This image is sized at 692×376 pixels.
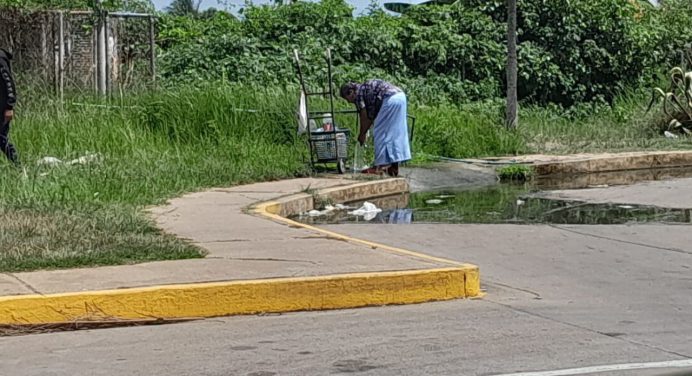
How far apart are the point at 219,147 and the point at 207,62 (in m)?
7.29

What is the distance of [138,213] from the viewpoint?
10516 millimetres

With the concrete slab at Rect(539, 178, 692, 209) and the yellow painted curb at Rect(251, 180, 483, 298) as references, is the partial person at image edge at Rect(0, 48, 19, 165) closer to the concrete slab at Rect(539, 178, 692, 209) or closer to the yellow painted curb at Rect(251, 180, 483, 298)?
the yellow painted curb at Rect(251, 180, 483, 298)

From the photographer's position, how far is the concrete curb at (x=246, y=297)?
6.91 meters

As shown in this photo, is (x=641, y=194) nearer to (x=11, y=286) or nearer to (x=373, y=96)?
(x=373, y=96)

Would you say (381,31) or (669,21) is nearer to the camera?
(381,31)

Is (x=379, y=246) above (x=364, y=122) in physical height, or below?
below

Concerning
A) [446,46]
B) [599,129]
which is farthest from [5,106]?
[599,129]

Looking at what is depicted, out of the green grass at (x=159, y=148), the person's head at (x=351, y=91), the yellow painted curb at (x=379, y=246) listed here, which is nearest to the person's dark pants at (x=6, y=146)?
the green grass at (x=159, y=148)

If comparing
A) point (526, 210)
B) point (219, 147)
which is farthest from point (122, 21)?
point (526, 210)

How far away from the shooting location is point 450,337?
6691mm

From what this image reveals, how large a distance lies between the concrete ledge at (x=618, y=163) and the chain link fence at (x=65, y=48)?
7.46m

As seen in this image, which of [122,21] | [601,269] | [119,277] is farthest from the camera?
[122,21]

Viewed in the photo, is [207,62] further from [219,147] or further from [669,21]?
[669,21]

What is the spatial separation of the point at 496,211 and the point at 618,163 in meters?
6.14
